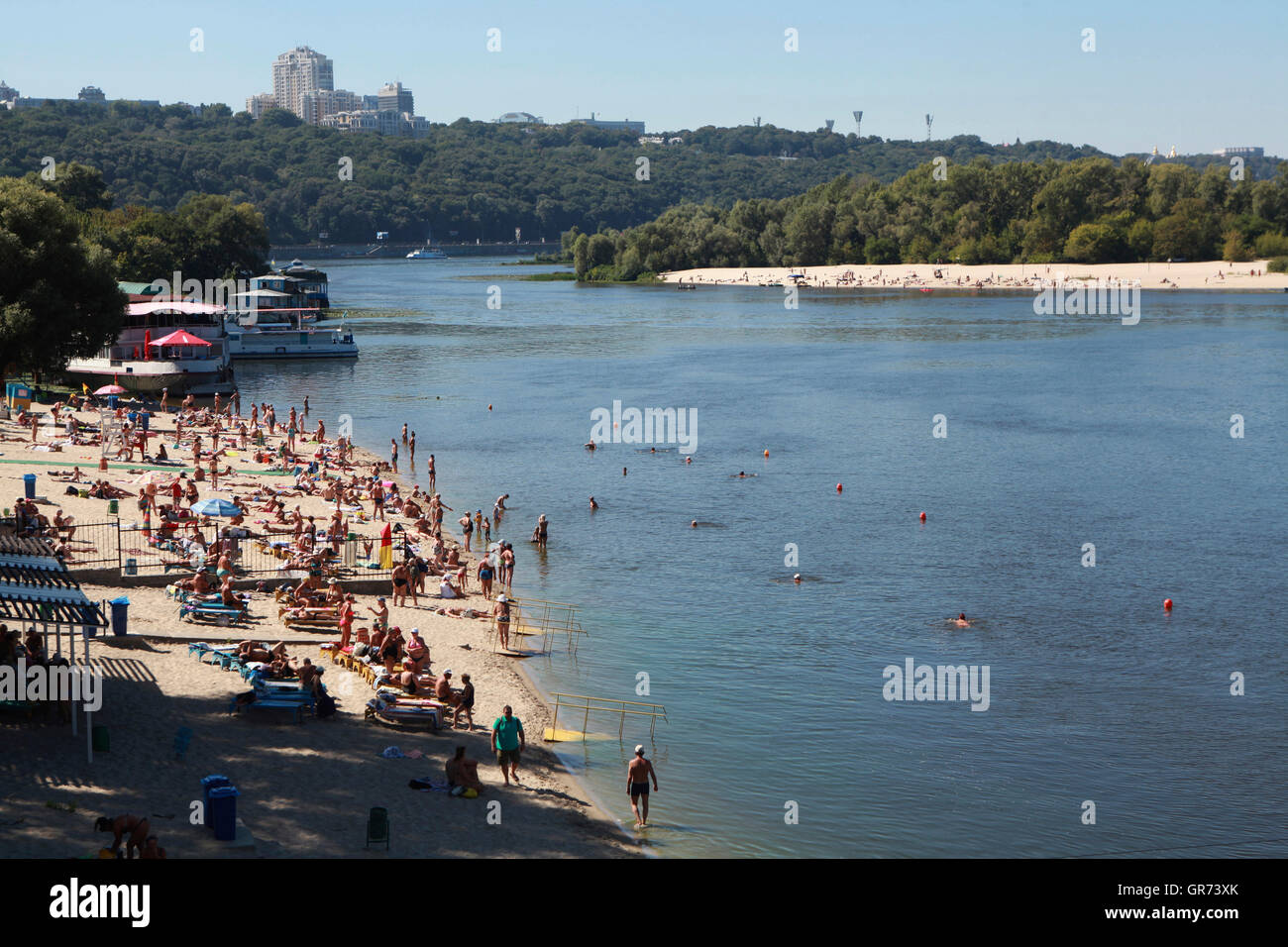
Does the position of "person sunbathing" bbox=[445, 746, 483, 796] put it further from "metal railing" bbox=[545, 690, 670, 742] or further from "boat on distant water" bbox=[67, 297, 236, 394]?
"boat on distant water" bbox=[67, 297, 236, 394]

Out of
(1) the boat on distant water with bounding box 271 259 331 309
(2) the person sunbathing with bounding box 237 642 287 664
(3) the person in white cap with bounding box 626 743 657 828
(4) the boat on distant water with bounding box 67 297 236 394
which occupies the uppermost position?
(1) the boat on distant water with bounding box 271 259 331 309

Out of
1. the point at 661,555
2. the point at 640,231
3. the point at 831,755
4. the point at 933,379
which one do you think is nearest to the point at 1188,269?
the point at 640,231

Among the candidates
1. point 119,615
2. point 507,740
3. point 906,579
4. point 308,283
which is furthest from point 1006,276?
point 507,740

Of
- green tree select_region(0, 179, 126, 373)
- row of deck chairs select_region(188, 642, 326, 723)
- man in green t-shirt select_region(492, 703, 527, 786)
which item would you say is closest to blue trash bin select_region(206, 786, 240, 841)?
man in green t-shirt select_region(492, 703, 527, 786)

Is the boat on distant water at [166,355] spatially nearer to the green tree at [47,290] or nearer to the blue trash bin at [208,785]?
the green tree at [47,290]

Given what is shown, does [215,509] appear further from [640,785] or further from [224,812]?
[224,812]
